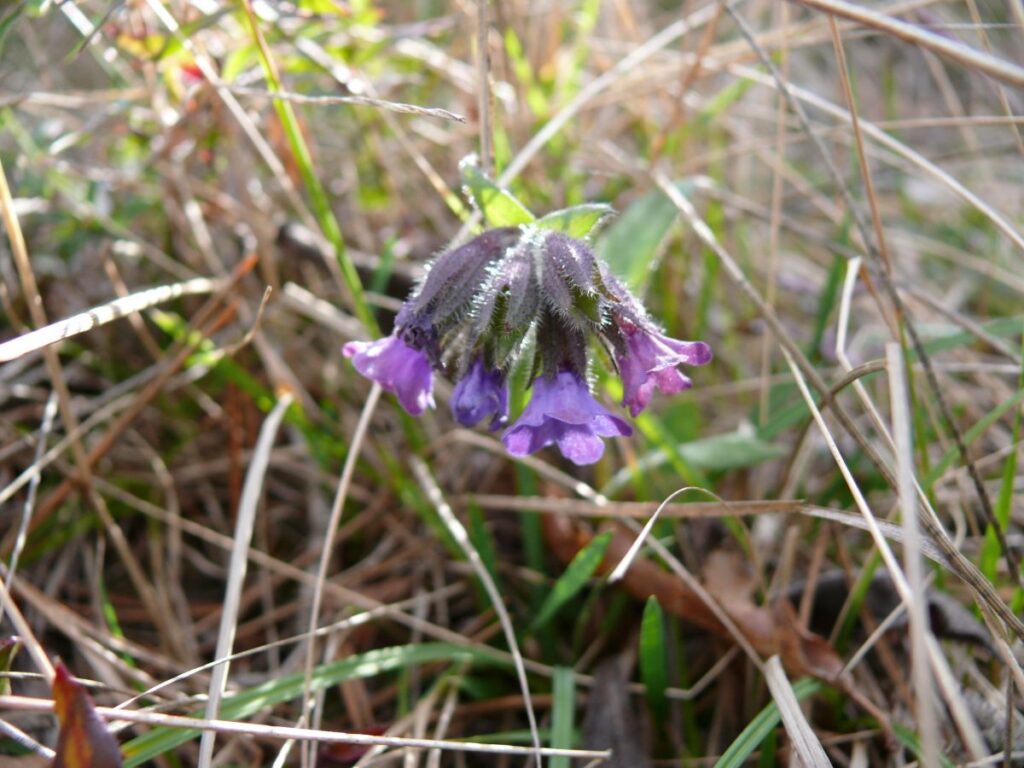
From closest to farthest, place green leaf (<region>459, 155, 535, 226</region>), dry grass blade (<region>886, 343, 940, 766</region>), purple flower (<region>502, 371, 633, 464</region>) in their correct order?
dry grass blade (<region>886, 343, 940, 766</region>) < purple flower (<region>502, 371, 633, 464</region>) < green leaf (<region>459, 155, 535, 226</region>)

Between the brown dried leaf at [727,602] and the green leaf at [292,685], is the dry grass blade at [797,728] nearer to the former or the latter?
the brown dried leaf at [727,602]

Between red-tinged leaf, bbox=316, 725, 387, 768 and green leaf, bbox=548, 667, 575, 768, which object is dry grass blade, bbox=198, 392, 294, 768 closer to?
red-tinged leaf, bbox=316, 725, 387, 768

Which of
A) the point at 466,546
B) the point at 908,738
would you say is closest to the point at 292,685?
the point at 466,546

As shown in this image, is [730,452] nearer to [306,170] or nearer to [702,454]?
[702,454]

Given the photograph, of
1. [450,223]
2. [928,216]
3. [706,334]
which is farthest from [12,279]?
[928,216]

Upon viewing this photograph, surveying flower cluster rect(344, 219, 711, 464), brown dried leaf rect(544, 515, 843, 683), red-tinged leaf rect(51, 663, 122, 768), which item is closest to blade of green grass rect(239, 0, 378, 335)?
flower cluster rect(344, 219, 711, 464)

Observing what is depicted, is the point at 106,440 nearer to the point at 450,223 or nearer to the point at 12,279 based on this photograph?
the point at 12,279

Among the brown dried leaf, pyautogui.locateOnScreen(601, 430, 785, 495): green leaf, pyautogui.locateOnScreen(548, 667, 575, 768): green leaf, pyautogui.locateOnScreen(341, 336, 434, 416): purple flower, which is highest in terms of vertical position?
pyautogui.locateOnScreen(341, 336, 434, 416): purple flower
